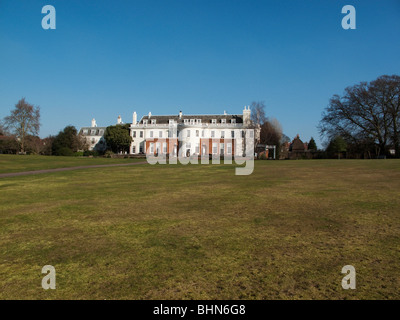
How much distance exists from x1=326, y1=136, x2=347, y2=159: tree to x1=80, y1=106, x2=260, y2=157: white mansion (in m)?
19.5

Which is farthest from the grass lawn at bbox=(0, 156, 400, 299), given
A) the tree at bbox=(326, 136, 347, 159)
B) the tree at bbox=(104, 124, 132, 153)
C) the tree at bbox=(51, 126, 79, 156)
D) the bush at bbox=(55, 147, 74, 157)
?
the tree at bbox=(104, 124, 132, 153)

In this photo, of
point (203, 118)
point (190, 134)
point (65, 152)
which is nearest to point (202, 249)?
point (190, 134)

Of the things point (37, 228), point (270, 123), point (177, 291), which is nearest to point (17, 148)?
point (270, 123)

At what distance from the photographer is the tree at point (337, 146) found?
54.1m

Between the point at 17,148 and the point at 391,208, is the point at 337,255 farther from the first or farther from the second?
the point at 17,148

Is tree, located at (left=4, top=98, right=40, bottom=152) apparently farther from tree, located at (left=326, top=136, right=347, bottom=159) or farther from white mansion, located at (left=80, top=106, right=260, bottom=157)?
tree, located at (left=326, top=136, right=347, bottom=159)

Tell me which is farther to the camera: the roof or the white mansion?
the roof

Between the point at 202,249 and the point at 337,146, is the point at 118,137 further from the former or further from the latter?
the point at 202,249

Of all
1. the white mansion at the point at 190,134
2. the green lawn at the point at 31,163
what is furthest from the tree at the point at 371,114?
the green lawn at the point at 31,163

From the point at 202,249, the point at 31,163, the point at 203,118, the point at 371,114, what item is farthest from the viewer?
the point at 203,118

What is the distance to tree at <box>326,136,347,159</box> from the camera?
54.1m

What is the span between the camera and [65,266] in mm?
3779

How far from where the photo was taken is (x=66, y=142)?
227 feet

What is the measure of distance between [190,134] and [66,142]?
30305 millimetres
